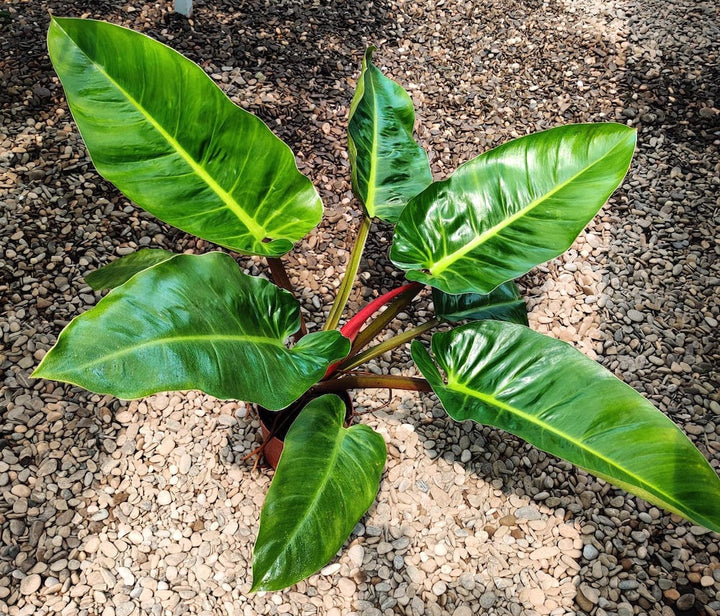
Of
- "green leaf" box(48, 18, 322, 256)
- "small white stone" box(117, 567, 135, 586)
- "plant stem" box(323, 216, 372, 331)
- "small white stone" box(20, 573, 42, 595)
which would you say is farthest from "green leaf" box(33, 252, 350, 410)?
"small white stone" box(20, 573, 42, 595)

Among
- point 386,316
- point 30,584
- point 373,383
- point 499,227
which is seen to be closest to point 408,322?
point 386,316

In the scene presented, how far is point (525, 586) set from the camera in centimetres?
162

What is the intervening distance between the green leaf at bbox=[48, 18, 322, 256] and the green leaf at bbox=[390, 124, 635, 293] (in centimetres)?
27

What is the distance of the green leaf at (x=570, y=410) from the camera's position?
109 centimetres

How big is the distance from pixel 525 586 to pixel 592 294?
1.01 meters

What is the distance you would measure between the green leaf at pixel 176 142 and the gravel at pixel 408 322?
0.64m

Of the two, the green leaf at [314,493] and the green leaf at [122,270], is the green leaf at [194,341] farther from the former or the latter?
the green leaf at [122,270]

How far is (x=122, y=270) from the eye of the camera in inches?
61.7

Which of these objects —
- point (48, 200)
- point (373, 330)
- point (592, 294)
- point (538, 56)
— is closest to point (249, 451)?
point (373, 330)

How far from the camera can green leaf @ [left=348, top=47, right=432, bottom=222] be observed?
161cm

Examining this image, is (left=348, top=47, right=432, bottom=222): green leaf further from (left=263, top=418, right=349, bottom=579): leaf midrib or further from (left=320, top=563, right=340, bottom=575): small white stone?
(left=320, top=563, right=340, bottom=575): small white stone

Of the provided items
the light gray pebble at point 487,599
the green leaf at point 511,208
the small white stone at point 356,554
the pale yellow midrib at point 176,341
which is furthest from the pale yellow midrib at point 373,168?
the light gray pebble at point 487,599

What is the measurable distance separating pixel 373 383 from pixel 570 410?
1.54 ft

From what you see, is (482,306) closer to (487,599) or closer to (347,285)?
(347,285)
